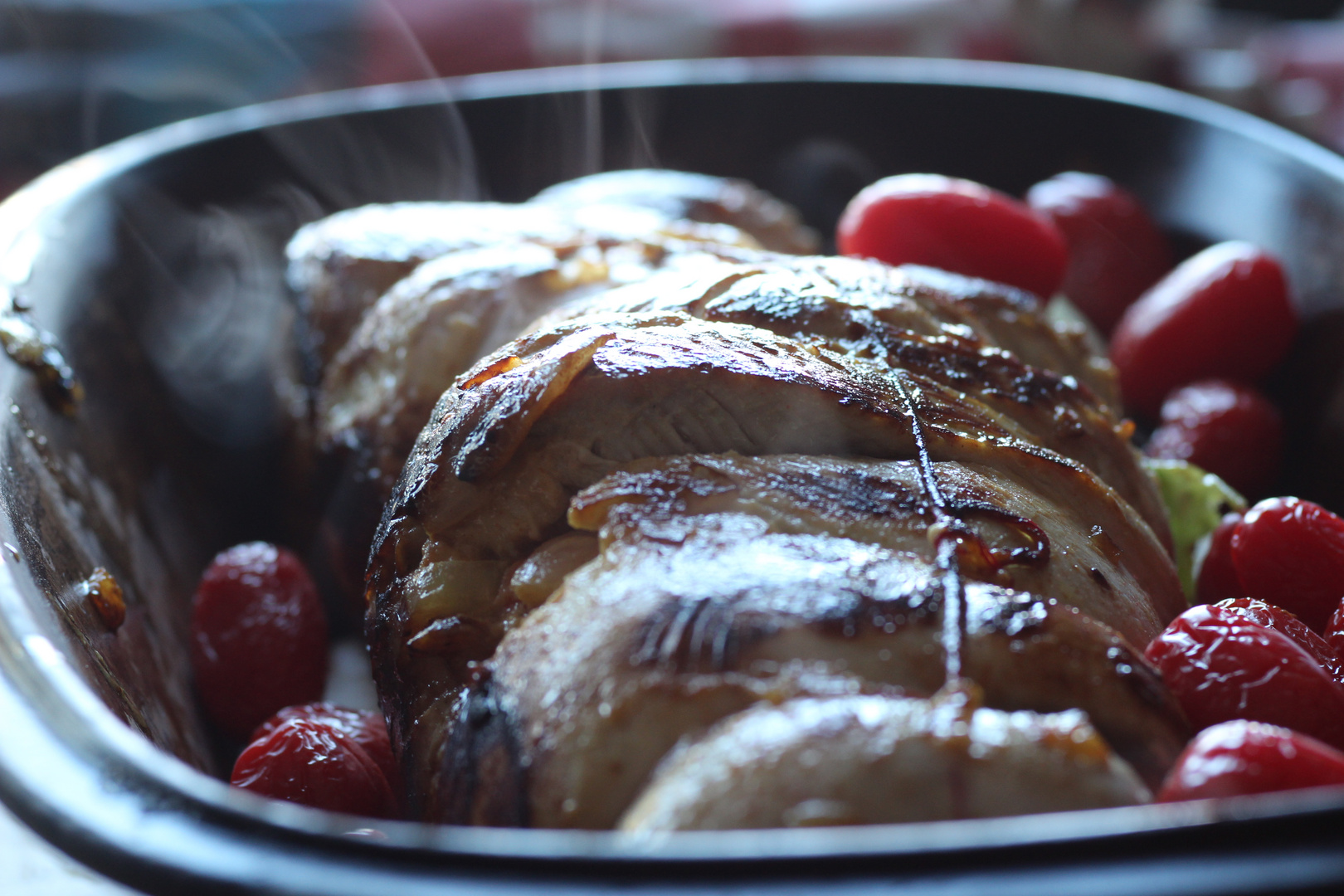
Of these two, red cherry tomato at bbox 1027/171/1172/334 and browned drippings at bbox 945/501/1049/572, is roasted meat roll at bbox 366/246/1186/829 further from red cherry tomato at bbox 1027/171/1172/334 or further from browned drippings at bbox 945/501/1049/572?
red cherry tomato at bbox 1027/171/1172/334

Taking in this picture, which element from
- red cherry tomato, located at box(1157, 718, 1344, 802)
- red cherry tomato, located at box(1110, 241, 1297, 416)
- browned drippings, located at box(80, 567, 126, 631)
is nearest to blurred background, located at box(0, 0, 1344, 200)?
red cherry tomato, located at box(1110, 241, 1297, 416)

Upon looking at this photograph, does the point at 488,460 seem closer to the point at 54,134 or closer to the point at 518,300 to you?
the point at 518,300

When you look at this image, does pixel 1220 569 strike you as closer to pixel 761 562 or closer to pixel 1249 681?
pixel 1249 681

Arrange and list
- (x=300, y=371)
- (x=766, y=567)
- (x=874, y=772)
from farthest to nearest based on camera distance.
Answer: (x=300, y=371) < (x=766, y=567) < (x=874, y=772)

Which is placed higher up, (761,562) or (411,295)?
(411,295)

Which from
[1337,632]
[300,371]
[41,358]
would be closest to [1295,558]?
[1337,632]

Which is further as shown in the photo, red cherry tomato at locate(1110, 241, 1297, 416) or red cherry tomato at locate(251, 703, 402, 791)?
red cherry tomato at locate(1110, 241, 1297, 416)
